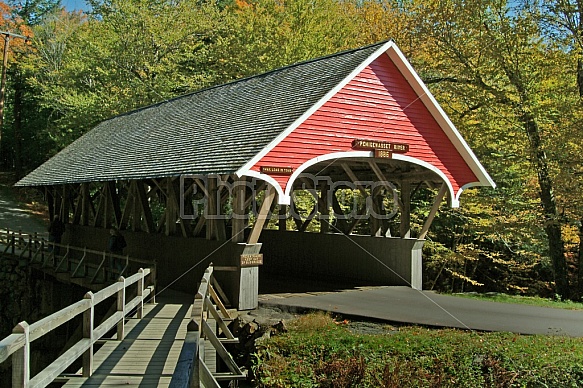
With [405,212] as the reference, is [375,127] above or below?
above

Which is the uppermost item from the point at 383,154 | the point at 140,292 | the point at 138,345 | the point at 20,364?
the point at 383,154

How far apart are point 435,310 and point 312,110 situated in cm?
457

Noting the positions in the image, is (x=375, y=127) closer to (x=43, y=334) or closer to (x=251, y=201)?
(x=251, y=201)

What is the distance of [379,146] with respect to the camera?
13.1 m

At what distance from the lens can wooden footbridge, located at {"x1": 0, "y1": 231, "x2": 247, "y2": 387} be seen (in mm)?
4395

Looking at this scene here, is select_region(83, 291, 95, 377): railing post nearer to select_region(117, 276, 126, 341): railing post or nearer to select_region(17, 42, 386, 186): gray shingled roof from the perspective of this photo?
select_region(117, 276, 126, 341): railing post

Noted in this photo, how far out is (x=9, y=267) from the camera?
871 inches

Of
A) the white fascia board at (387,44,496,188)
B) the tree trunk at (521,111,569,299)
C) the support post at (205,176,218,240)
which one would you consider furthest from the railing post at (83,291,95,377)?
the tree trunk at (521,111,569,299)

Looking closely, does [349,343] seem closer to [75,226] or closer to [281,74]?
[281,74]

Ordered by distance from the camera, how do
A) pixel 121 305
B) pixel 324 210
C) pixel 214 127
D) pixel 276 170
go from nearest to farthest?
pixel 121 305 → pixel 276 170 → pixel 214 127 → pixel 324 210

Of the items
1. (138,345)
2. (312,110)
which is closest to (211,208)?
(312,110)

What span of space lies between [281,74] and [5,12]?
132ft

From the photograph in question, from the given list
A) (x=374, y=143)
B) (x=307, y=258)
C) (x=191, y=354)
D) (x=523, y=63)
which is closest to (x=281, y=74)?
(x=374, y=143)

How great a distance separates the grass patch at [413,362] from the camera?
8.03 metres
